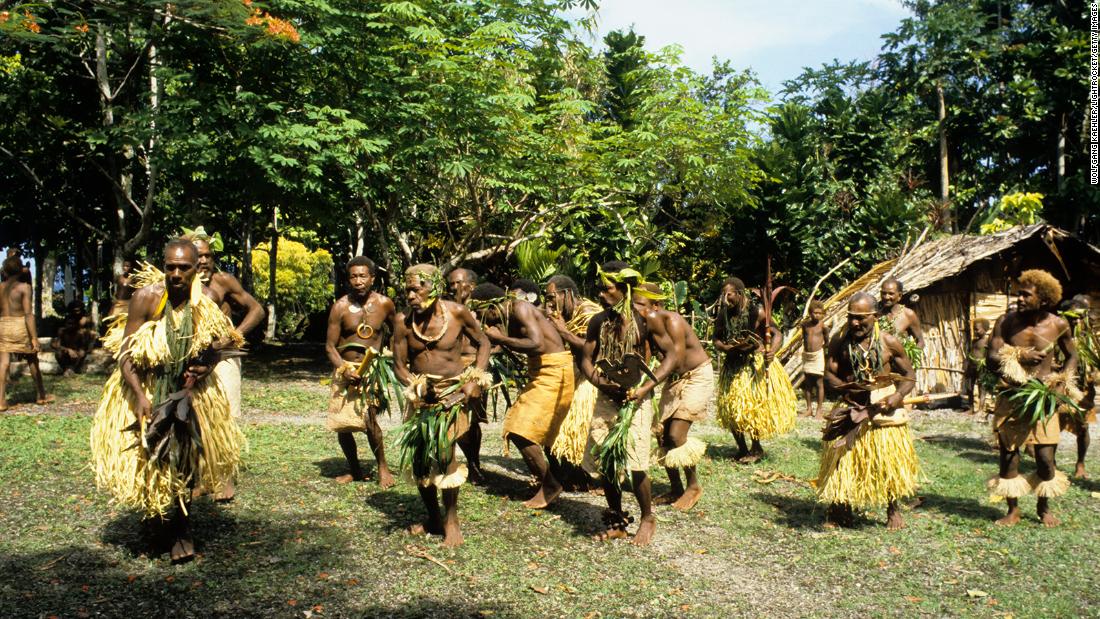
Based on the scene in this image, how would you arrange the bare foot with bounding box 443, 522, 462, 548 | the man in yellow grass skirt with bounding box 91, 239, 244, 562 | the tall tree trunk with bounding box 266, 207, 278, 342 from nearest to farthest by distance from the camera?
the man in yellow grass skirt with bounding box 91, 239, 244, 562 → the bare foot with bounding box 443, 522, 462, 548 → the tall tree trunk with bounding box 266, 207, 278, 342

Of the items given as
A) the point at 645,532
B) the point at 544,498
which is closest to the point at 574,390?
the point at 544,498

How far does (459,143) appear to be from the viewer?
14.3m

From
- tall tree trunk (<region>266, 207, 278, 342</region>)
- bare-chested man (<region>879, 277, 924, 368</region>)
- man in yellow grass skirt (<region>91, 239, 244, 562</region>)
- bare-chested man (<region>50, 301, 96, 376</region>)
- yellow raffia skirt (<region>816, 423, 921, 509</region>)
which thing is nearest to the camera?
man in yellow grass skirt (<region>91, 239, 244, 562</region>)

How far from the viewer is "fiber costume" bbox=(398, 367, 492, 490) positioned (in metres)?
5.18

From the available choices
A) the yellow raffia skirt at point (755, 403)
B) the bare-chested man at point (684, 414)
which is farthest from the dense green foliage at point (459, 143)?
the bare-chested man at point (684, 414)

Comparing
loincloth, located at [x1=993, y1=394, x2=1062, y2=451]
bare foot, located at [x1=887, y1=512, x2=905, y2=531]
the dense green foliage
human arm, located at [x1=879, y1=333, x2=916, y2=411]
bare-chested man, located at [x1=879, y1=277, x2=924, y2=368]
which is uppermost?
the dense green foliage

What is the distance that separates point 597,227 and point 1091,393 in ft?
40.6

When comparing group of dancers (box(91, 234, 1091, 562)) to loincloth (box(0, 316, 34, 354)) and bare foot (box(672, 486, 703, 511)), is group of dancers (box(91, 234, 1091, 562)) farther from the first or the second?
loincloth (box(0, 316, 34, 354))

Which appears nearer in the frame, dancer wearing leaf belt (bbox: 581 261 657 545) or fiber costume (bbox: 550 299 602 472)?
dancer wearing leaf belt (bbox: 581 261 657 545)

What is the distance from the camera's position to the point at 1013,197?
17094mm

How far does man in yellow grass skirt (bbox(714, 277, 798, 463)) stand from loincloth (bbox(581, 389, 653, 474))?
2833mm

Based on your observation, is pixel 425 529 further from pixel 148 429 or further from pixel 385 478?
pixel 148 429

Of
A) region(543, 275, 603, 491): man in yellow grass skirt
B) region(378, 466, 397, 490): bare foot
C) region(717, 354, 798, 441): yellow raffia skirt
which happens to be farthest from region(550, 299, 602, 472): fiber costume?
region(717, 354, 798, 441): yellow raffia skirt

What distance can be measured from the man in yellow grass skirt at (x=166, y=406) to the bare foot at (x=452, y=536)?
1334 millimetres
